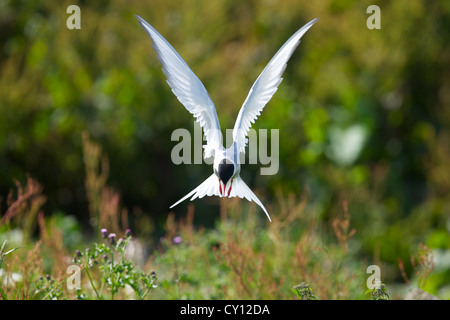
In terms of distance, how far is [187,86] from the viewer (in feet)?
5.05

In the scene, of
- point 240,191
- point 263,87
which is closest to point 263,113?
point 263,87

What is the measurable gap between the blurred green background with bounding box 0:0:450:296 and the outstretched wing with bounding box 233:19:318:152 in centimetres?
263

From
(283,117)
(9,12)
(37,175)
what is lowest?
(37,175)

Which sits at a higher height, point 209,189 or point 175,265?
point 209,189

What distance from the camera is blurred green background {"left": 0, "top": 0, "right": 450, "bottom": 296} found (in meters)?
4.60

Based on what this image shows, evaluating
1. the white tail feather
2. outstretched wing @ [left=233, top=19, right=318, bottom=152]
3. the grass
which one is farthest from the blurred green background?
the white tail feather

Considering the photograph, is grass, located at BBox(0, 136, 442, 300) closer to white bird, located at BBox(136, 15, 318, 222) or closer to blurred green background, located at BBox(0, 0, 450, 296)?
white bird, located at BBox(136, 15, 318, 222)

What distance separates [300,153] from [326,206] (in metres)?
0.63

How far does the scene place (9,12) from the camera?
600cm

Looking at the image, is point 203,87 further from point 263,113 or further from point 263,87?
point 263,113

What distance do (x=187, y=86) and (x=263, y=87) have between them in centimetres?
21

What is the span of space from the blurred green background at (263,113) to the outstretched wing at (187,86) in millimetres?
2645
